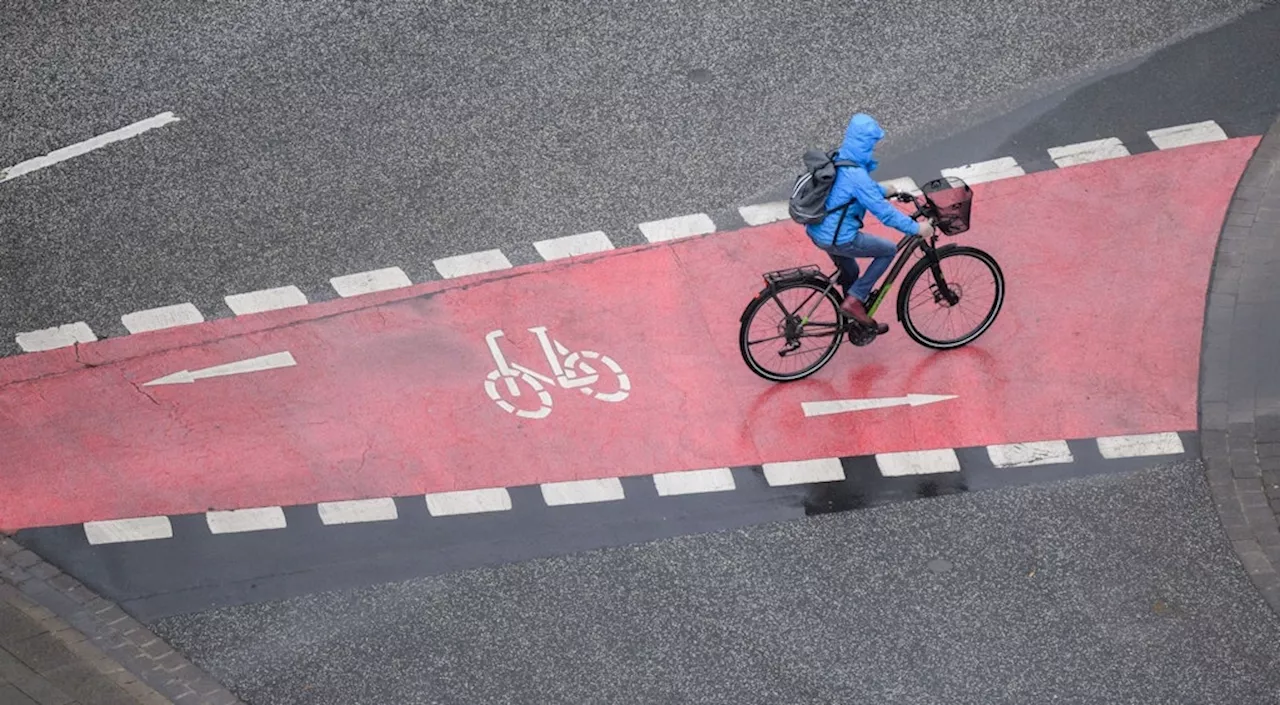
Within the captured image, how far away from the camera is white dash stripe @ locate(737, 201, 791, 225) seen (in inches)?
414

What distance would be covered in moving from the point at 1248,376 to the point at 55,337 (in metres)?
9.07

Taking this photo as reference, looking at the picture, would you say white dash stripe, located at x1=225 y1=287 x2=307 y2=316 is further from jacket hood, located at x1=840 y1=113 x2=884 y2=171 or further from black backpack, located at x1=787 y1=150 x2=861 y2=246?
jacket hood, located at x1=840 y1=113 x2=884 y2=171

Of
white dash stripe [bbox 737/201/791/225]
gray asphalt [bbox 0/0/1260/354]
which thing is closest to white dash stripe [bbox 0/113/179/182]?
gray asphalt [bbox 0/0/1260/354]

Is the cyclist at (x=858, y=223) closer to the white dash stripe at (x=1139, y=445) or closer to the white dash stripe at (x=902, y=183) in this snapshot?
the white dash stripe at (x=1139, y=445)

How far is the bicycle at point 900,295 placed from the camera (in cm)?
855

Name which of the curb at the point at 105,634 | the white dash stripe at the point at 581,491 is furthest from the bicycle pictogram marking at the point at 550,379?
the curb at the point at 105,634

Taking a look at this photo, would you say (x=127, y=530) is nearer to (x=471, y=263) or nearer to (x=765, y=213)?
(x=471, y=263)

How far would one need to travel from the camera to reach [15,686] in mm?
8016

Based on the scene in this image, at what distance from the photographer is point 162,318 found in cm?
1023

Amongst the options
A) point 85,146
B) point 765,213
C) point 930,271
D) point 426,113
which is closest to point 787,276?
point 930,271

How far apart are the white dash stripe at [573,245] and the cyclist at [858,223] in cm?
225

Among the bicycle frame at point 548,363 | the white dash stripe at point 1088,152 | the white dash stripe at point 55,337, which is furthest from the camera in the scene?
the white dash stripe at point 1088,152

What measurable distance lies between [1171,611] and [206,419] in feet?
22.3

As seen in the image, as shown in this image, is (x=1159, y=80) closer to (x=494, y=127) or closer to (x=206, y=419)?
(x=494, y=127)
